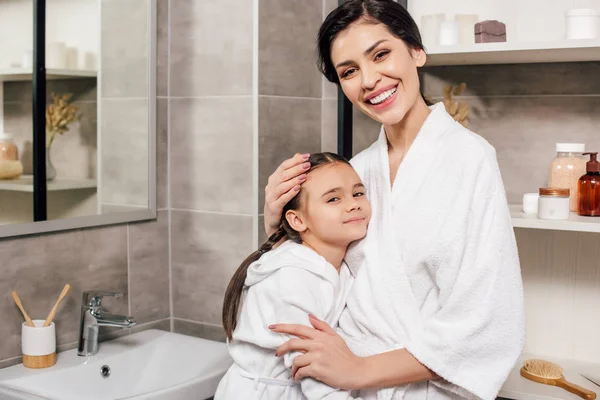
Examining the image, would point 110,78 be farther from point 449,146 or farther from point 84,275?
point 449,146

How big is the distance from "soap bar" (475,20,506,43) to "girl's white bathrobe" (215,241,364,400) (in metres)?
0.77

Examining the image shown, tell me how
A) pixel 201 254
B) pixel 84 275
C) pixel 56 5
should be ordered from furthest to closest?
pixel 201 254 → pixel 84 275 → pixel 56 5

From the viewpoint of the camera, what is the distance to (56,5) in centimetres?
206

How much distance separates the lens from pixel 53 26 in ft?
6.74

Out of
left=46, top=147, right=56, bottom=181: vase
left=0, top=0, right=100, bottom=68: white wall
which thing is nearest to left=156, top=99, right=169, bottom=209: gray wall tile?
left=0, top=0, right=100, bottom=68: white wall

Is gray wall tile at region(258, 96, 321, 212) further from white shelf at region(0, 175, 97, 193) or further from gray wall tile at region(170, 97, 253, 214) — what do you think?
white shelf at region(0, 175, 97, 193)

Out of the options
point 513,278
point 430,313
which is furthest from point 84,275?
point 513,278

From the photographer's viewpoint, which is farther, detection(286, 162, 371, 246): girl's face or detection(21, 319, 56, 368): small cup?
detection(21, 319, 56, 368): small cup

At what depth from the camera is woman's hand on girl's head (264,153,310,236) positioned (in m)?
1.63

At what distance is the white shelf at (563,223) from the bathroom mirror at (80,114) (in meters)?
1.12

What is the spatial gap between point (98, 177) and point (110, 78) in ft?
0.97

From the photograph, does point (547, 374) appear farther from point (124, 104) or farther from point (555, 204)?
point (124, 104)

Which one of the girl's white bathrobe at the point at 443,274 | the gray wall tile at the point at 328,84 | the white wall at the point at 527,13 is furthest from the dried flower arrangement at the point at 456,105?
the girl's white bathrobe at the point at 443,274

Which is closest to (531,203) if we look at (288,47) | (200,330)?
(288,47)
